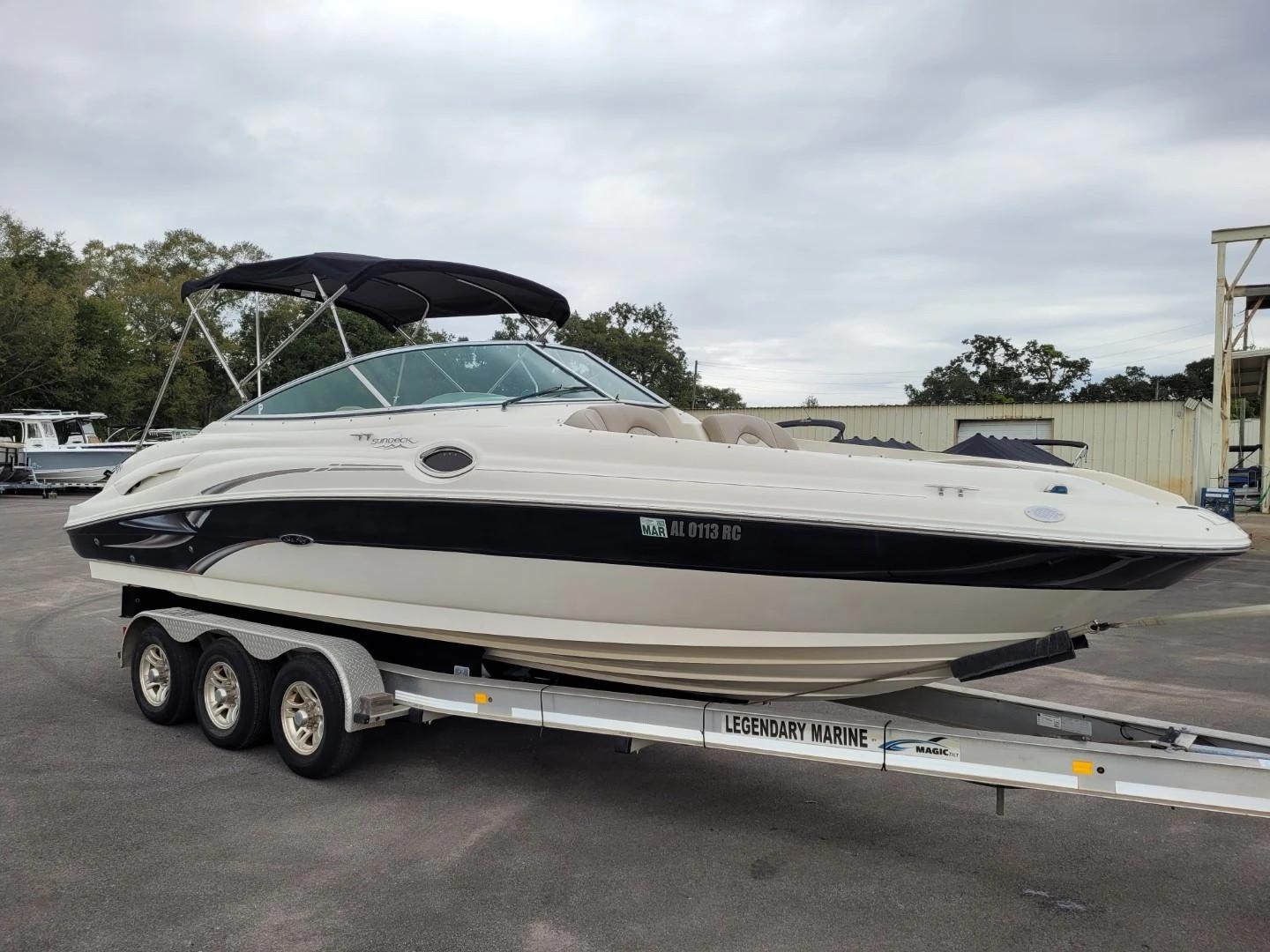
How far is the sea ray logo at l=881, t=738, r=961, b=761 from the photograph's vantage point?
3.44 metres

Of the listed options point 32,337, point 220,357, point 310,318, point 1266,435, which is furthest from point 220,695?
point 32,337

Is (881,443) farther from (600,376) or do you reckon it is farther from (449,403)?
(449,403)

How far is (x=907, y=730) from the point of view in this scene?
3541mm

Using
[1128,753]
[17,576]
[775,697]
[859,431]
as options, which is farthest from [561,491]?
[859,431]

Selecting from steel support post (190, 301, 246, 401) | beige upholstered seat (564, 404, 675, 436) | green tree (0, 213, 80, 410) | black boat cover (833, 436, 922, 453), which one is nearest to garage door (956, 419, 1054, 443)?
black boat cover (833, 436, 922, 453)

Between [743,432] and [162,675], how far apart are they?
362cm

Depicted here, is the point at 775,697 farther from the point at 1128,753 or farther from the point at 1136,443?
the point at 1136,443

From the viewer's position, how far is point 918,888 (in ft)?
11.3

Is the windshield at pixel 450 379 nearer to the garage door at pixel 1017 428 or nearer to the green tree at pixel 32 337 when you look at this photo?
the garage door at pixel 1017 428

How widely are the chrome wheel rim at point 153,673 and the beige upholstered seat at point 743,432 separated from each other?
3.43 m

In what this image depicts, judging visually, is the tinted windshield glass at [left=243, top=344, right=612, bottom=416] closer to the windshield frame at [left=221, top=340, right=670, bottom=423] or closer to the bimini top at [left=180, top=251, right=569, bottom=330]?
the windshield frame at [left=221, top=340, right=670, bottom=423]

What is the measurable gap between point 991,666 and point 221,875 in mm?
2914

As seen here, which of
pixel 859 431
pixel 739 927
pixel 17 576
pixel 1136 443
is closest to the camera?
pixel 739 927

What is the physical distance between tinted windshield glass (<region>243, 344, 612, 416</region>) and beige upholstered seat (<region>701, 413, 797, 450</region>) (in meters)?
0.66
